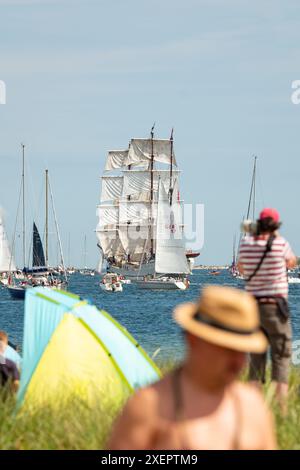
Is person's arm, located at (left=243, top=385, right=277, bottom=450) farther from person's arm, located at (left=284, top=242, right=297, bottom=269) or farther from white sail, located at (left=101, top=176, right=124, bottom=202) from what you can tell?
white sail, located at (left=101, top=176, right=124, bottom=202)

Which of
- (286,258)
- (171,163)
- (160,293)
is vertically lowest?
(160,293)

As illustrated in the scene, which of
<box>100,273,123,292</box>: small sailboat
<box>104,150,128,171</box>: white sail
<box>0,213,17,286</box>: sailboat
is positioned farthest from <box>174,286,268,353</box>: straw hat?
<box>104,150,128,171</box>: white sail

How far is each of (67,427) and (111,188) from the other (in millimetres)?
133820

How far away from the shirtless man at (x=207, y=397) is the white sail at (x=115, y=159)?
136478 millimetres

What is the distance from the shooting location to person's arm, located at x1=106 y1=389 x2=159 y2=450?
4039 millimetres

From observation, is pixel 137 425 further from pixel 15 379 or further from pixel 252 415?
pixel 15 379

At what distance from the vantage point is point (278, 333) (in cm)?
873

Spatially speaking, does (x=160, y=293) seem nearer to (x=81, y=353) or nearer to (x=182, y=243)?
(x=182, y=243)

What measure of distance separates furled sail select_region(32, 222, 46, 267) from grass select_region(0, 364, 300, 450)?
84491 mm

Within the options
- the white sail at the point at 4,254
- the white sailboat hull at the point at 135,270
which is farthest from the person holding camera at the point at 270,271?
the white sailboat hull at the point at 135,270

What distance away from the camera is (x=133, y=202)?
134875 mm

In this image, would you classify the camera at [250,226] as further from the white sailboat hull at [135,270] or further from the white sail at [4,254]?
the white sailboat hull at [135,270]
